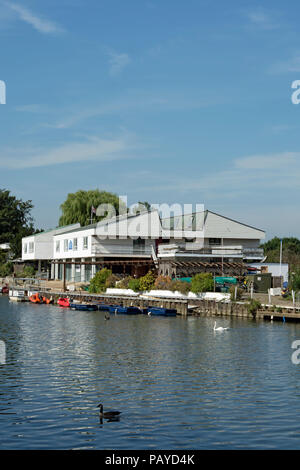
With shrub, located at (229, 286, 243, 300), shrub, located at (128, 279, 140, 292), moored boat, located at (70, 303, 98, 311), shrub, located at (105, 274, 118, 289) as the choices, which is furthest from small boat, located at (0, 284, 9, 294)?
shrub, located at (229, 286, 243, 300)

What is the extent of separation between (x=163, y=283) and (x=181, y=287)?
423 centimetres

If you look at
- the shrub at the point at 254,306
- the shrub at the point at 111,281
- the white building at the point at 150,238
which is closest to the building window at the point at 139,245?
the white building at the point at 150,238

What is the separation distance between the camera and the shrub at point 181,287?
76.4m

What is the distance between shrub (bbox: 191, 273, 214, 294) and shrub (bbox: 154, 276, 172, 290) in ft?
14.2

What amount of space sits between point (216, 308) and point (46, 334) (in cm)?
2377

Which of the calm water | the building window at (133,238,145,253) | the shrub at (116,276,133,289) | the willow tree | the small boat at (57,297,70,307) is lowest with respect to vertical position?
the calm water

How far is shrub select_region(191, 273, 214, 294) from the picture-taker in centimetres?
7412

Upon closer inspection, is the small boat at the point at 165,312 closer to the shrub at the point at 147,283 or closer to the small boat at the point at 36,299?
the shrub at the point at 147,283

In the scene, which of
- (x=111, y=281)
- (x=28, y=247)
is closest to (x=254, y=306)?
(x=111, y=281)

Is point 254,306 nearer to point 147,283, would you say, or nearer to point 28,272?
point 147,283

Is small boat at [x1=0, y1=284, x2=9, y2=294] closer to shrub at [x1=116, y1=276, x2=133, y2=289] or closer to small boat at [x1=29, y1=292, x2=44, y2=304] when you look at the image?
small boat at [x1=29, y1=292, x2=44, y2=304]

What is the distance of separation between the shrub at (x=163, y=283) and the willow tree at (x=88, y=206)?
155 ft

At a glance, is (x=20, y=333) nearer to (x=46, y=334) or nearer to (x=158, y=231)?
(x=46, y=334)

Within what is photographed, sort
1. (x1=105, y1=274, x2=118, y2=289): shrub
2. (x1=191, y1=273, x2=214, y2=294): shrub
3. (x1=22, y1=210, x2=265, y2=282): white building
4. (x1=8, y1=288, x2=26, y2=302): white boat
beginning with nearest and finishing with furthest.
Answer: (x1=191, y1=273, x2=214, y2=294): shrub, (x1=105, y1=274, x2=118, y2=289): shrub, (x1=8, y1=288, x2=26, y2=302): white boat, (x1=22, y1=210, x2=265, y2=282): white building
